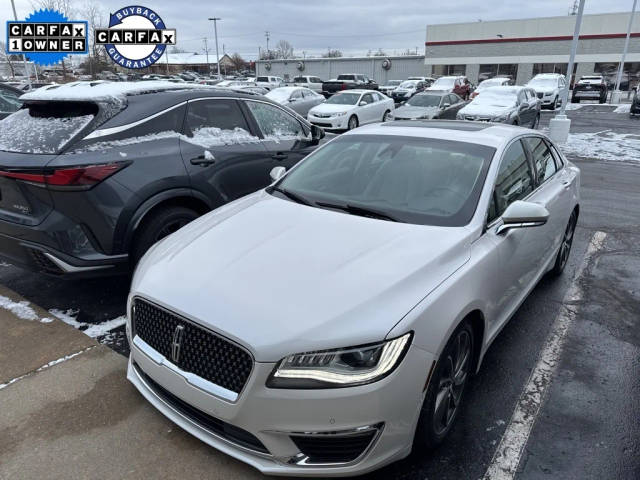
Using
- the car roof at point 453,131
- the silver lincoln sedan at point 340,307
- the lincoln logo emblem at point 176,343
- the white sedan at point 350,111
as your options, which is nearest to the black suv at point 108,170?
the silver lincoln sedan at point 340,307

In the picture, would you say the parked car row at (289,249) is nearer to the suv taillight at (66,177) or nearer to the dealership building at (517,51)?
the suv taillight at (66,177)

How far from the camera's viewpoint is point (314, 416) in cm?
204

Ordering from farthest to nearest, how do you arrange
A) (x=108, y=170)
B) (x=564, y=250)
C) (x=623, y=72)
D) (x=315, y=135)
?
(x=623, y=72)
(x=315, y=135)
(x=564, y=250)
(x=108, y=170)

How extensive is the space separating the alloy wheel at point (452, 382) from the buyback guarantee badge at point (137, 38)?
821 cm

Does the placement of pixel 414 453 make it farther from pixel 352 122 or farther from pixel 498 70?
pixel 498 70

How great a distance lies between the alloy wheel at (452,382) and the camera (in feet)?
8.13

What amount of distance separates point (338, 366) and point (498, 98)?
658 inches

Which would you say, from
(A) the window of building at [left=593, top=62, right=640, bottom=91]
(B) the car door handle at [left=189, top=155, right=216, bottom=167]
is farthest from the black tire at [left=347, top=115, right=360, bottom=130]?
(A) the window of building at [left=593, top=62, right=640, bottom=91]

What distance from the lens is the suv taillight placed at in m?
3.48

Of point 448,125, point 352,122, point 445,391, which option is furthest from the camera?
point 352,122

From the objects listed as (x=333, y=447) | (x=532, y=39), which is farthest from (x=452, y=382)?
(x=532, y=39)

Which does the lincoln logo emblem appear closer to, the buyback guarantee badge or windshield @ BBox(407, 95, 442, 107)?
the buyback guarantee badge

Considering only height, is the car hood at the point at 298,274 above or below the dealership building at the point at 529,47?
below

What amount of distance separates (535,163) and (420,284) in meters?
2.29
